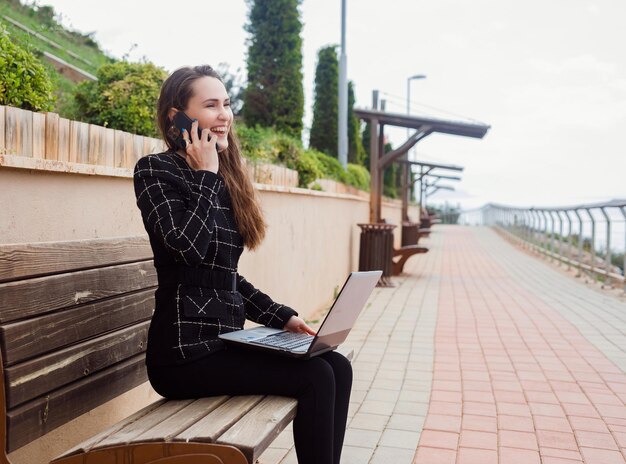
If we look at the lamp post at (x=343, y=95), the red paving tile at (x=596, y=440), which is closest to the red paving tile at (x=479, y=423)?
the red paving tile at (x=596, y=440)

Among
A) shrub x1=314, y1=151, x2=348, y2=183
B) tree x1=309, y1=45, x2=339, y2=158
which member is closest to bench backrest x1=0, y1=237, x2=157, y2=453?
shrub x1=314, y1=151, x2=348, y2=183

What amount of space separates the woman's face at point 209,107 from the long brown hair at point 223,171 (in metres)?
0.02

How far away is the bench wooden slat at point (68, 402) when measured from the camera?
1865 millimetres

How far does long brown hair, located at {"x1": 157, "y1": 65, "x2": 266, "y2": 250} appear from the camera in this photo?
251 centimetres

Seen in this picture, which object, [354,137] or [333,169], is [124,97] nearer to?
[333,169]

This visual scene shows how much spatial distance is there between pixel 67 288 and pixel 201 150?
640mm

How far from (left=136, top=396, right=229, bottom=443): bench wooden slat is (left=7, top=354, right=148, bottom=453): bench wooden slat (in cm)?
31

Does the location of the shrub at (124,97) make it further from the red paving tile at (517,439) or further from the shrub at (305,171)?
the shrub at (305,171)

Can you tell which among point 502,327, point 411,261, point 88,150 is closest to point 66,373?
point 88,150

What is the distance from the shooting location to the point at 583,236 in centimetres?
1226

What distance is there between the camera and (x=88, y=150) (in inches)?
119

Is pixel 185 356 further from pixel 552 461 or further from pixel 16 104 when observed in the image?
pixel 552 461

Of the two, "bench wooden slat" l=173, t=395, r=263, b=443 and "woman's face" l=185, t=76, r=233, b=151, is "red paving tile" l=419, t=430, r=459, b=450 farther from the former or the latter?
"woman's face" l=185, t=76, r=233, b=151

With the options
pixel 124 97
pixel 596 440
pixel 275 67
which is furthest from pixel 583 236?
pixel 124 97
